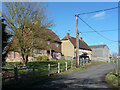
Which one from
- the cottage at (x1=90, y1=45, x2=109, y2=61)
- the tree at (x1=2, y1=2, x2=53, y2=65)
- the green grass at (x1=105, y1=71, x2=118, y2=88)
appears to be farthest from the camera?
the cottage at (x1=90, y1=45, x2=109, y2=61)

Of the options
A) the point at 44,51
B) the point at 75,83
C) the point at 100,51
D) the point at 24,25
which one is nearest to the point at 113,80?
the point at 75,83

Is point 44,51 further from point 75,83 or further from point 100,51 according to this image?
point 100,51

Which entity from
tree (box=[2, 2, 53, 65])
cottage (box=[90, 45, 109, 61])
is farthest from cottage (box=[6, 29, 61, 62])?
cottage (box=[90, 45, 109, 61])

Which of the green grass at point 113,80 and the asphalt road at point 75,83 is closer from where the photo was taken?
Answer: the asphalt road at point 75,83

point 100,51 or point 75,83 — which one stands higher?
point 100,51

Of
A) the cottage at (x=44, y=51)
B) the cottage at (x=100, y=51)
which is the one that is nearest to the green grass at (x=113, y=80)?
the cottage at (x=44, y=51)

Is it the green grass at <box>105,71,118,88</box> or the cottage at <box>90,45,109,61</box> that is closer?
the green grass at <box>105,71,118,88</box>

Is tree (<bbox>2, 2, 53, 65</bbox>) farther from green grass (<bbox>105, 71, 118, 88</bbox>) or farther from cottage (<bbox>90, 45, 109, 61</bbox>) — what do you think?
cottage (<bbox>90, 45, 109, 61</bbox>)

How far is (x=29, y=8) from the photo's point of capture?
19.4 m

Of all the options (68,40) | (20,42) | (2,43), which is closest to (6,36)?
(2,43)

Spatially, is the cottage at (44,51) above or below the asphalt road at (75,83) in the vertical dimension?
above

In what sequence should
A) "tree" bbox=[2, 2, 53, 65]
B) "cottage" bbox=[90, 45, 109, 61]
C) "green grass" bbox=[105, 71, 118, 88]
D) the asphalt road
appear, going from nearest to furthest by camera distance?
1. the asphalt road
2. "green grass" bbox=[105, 71, 118, 88]
3. "tree" bbox=[2, 2, 53, 65]
4. "cottage" bbox=[90, 45, 109, 61]

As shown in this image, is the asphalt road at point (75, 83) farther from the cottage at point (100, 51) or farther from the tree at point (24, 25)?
the cottage at point (100, 51)

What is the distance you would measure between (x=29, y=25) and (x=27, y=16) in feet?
4.04
